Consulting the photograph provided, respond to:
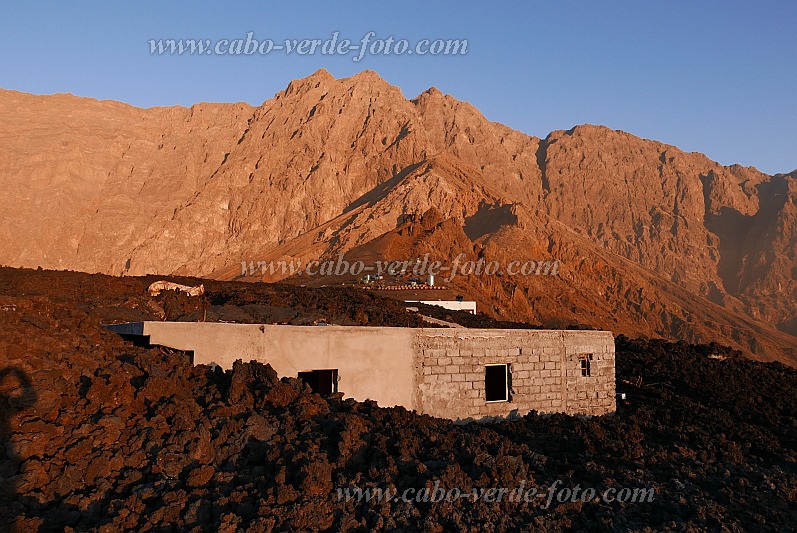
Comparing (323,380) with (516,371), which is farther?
(516,371)

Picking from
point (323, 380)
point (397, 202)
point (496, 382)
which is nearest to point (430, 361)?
point (323, 380)

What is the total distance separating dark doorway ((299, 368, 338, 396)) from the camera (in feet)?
45.4

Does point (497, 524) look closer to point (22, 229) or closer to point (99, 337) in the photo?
point (99, 337)

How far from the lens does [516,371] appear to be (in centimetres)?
1612

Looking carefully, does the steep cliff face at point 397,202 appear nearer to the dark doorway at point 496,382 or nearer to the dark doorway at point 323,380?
the dark doorway at point 496,382

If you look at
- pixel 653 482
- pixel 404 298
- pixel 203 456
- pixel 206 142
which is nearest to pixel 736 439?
pixel 653 482

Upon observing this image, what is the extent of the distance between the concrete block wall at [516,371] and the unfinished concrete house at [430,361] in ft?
0.07

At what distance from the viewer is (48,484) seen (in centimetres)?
837

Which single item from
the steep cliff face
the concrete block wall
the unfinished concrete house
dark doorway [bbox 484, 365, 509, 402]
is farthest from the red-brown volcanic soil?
the steep cliff face

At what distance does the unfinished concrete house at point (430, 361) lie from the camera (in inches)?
513

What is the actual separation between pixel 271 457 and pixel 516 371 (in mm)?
8132

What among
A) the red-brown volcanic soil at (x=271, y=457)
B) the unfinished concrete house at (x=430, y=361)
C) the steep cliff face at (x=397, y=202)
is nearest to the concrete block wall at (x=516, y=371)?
the unfinished concrete house at (x=430, y=361)

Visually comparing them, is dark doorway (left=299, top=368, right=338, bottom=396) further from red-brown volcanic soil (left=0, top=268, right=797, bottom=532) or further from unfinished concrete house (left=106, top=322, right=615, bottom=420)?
red-brown volcanic soil (left=0, top=268, right=797, bottom=532)

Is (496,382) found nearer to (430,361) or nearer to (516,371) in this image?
(516,371)
